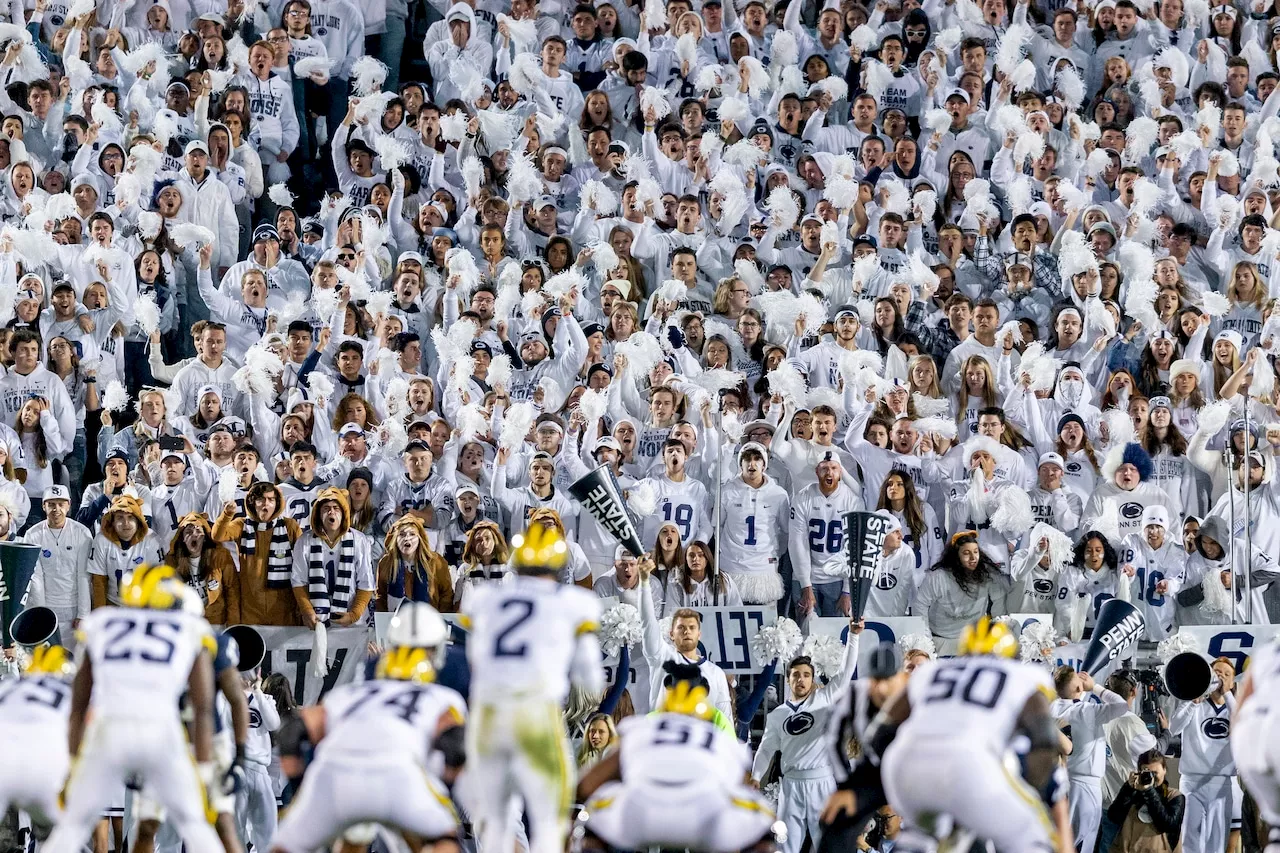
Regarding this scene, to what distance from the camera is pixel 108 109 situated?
17.8m

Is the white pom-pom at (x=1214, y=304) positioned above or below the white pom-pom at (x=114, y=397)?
above

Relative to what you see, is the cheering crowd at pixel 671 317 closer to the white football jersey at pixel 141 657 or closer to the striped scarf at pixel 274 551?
the striped scarf at pixel 274 551

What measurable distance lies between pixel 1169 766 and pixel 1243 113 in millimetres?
6560

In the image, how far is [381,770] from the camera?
9.50m

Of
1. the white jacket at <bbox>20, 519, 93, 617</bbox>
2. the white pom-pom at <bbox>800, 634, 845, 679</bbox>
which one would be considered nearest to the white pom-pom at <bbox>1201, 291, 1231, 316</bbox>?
the white pom-pom at <bbox>800, 634, 845, 679</bbox>

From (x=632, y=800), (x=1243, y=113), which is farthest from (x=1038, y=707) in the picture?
(x=1243, y=113)

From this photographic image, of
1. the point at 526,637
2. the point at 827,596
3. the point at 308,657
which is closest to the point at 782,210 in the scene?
the point at 827,596

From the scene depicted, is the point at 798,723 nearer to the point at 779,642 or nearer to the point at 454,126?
the point at 779,642

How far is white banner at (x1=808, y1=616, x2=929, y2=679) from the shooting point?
13.1 m

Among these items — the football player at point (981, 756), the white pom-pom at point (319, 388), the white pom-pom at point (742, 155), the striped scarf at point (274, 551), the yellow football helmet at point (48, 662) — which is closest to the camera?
the football player at point (981, 756)

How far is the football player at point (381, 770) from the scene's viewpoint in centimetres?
951

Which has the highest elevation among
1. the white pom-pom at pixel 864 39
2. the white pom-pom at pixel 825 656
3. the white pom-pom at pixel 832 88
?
the white pom-pom at pixel 864 39

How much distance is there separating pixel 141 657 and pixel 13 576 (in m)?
3.32

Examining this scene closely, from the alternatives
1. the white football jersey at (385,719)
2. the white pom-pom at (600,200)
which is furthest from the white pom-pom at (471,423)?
the white football jersey at (385,719)
